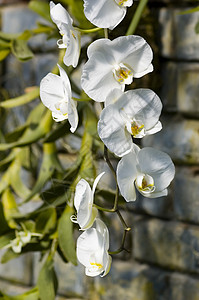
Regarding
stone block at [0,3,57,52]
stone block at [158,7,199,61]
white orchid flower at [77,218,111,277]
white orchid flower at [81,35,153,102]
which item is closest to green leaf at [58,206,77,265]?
white orchid flower at [77,218,111,277]

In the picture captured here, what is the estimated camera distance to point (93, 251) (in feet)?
1.58

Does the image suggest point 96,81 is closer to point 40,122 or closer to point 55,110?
point 55,110

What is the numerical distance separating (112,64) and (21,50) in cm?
32

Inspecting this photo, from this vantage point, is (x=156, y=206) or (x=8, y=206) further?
(x=156, y=206)

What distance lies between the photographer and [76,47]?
1.57 ft

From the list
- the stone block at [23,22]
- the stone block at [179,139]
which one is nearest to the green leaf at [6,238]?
the stone block at [179,139]

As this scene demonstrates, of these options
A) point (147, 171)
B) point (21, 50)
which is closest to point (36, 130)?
point (21, 50)

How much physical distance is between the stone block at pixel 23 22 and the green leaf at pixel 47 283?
50cm

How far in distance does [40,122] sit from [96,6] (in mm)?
340

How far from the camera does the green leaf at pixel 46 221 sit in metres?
0.69

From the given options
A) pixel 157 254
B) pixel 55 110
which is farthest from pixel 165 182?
pixel 157 254

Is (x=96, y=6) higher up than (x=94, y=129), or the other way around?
(x=96, y=6)

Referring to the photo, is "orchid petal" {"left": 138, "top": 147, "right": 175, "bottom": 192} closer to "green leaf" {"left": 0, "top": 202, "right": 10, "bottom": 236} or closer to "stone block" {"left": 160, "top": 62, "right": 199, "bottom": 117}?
"green leaf" {"left": 0, "top": 202, "right": 10, "bottom": 236}

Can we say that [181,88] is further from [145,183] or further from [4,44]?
[145,183]
